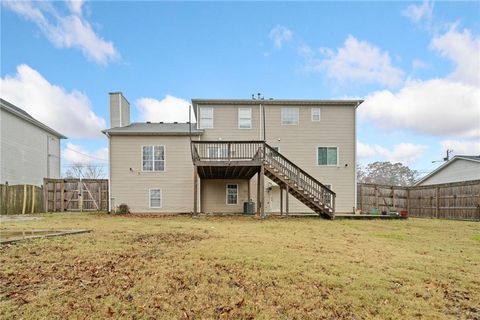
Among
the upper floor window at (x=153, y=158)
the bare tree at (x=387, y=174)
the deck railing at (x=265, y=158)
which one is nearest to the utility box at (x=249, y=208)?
the deck railing at (x=265, y=158)

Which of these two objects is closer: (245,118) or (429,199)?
(245,118)

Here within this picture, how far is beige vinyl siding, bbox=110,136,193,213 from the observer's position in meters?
16.7

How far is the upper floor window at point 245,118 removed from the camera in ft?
57.2

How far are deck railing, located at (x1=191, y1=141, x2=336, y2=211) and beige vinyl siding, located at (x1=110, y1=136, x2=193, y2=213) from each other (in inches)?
65.8

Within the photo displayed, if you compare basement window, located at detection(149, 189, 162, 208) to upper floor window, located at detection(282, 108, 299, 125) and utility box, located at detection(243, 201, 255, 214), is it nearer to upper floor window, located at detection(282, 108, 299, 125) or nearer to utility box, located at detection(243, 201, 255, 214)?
utility box, located at detection(243, 201, 255, 214)

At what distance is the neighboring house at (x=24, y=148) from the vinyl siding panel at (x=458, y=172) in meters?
31.3

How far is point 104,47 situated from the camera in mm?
16859

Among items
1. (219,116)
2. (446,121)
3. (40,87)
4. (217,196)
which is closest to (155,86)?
(219,116)

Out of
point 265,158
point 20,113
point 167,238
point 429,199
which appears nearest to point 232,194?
point 265,158

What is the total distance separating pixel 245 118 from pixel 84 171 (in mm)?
42651

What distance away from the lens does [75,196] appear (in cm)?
1947

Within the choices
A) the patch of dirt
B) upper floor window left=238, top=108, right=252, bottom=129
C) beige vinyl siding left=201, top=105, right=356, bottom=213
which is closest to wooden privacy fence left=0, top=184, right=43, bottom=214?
beige vinyl siding left=201, top=105, right=356, bottom=213

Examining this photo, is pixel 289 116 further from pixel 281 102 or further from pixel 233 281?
pixel 233 281

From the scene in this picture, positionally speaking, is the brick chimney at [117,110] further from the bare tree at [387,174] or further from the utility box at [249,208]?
the bare tree at [387,174]
